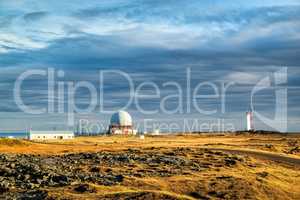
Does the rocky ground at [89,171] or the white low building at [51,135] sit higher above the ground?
the rocky ground at [89,171]

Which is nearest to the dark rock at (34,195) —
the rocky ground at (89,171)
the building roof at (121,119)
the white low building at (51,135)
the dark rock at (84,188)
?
the rocky ground at (89,171)

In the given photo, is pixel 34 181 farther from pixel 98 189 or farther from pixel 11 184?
pixel 98 189

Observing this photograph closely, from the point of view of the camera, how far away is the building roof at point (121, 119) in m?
174

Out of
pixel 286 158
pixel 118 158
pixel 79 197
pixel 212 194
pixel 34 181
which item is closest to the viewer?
pixel 79 197

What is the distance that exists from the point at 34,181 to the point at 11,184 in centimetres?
145

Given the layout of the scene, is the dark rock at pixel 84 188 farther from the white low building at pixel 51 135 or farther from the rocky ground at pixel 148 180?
the white low building at pixel 51 135

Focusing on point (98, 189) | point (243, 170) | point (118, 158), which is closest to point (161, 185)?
point (98, 189)

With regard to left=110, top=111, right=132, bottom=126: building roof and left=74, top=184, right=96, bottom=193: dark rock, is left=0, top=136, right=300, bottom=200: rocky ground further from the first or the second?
left=110, top=111, right=132, bottom=126: building roof

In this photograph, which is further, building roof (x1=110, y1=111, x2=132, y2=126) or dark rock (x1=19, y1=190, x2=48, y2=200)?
building roof (x1=110, y1=111, x2=132, y2=126)

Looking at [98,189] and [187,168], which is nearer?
[98,189]

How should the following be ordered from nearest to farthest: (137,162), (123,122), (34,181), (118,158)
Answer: (34,181)
(137,162)
(118,158)
(123,122)

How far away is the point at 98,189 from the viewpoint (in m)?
25.6

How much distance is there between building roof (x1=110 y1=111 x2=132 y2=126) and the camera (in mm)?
173625

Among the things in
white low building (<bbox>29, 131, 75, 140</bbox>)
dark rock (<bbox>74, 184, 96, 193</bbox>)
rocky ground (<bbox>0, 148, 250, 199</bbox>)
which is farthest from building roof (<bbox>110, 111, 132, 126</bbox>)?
dark rock (<bbox>74, 184, 96, 193</bbox>)
